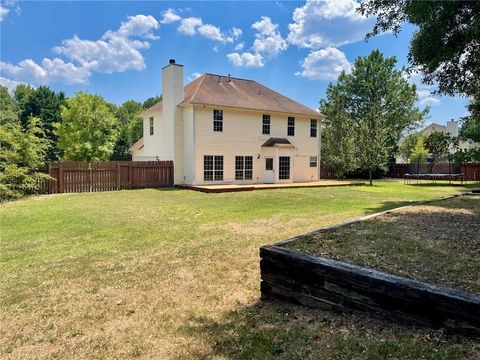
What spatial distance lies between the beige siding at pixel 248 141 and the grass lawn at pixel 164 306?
12.4 m

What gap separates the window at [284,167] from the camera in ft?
73.7

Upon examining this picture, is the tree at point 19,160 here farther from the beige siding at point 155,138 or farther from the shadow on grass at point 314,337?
the shadow on grass at point 314,337

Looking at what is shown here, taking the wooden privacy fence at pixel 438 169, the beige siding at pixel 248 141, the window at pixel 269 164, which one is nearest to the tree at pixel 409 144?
the wooden privacy fence at pixel 438 169

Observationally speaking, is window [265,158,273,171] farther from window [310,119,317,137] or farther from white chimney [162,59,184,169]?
white chimney [162,59,184,169]

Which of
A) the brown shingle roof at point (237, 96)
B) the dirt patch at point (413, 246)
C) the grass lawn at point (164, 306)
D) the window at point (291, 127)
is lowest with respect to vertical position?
the grass lawn at point (164, 306)

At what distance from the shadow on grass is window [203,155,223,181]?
16.5 m

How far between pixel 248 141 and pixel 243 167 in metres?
1.67

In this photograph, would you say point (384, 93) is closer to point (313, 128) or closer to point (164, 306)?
point (313, 128)

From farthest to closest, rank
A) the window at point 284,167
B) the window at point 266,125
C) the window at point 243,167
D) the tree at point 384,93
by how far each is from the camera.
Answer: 1. the tree at point 384,93
2. the window at point 284,167
3. the window at point 266,125
4. the window at point 243,167

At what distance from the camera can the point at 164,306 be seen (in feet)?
12.4

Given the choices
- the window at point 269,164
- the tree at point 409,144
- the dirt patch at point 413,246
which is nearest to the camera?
the dirt patch at point 413,246

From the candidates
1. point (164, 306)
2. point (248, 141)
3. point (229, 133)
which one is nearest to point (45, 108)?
point (229, 133)

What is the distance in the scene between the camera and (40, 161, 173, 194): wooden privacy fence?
16.4m

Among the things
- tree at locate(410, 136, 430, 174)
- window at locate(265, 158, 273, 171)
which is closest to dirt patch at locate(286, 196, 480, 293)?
window at locate(265, 158, 273, 171)
